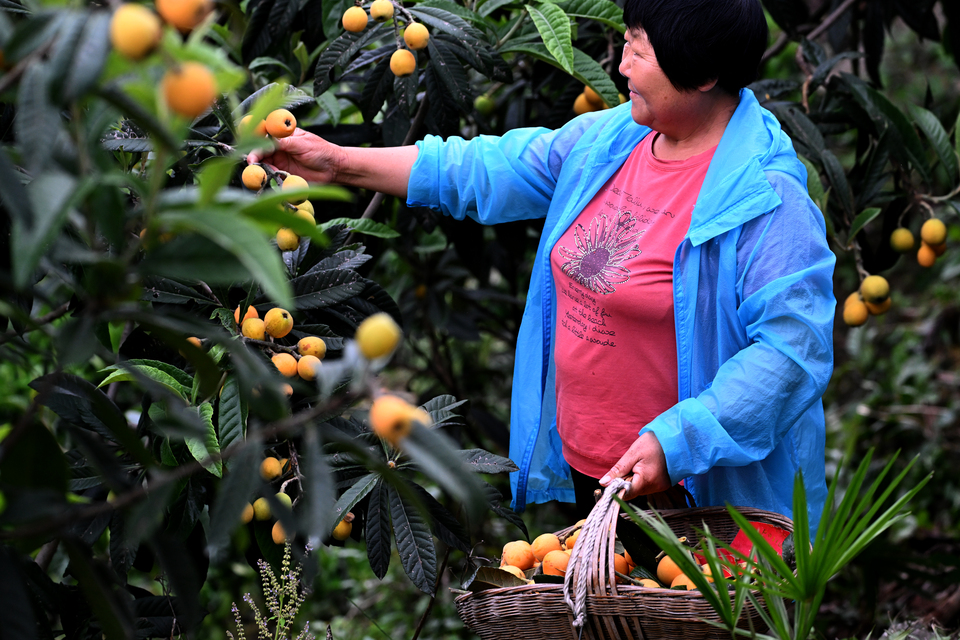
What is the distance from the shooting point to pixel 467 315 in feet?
9.07

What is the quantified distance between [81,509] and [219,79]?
1.17 feet

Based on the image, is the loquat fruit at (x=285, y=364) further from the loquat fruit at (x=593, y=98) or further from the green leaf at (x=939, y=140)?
the green leaf at (x=939, y=140)

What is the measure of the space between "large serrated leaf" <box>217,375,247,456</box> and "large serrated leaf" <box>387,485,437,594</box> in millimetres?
295

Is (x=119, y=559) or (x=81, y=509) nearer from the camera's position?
(x=81, y=509)

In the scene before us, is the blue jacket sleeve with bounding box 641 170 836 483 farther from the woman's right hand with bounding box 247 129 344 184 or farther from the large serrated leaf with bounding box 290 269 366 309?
the woman's right hand with bounding box 247 129 344 184

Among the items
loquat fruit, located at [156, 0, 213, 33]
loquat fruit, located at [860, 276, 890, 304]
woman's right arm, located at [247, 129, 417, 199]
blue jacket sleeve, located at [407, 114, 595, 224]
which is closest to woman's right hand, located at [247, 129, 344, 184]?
woman's right arm, located at [247, 129, 417, 199]

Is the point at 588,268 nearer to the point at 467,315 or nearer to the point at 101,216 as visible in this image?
the point at 101,216

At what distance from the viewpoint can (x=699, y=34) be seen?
136cm

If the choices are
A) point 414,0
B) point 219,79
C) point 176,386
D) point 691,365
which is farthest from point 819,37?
point 219,79

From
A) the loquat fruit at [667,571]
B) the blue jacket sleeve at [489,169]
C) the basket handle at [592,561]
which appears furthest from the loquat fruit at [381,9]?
the loquat fruit at [667,571]

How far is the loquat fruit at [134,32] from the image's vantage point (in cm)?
57

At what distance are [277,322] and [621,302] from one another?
579 mm

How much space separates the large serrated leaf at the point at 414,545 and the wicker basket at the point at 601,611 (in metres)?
0.10

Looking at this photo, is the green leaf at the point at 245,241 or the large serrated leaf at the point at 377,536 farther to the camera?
the large serrated leaf at the point at 377,536
